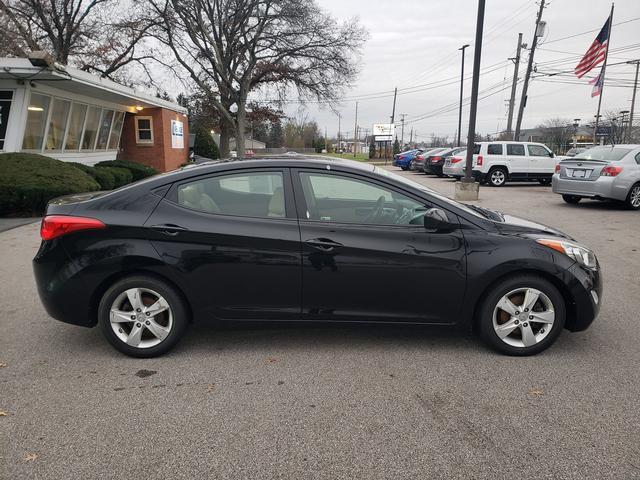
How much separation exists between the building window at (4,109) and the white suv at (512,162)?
1626 cm

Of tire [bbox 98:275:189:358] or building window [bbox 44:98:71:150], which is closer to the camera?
tire [bbox 98:275:189:358]

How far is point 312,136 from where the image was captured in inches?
4208

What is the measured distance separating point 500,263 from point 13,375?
362 cm

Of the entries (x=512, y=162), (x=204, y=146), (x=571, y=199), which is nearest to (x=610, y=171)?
(x=571, y=199)

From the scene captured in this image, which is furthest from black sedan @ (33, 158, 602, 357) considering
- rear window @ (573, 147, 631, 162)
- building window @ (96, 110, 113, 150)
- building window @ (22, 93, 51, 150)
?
building window @ (96, 110, 113, 150)

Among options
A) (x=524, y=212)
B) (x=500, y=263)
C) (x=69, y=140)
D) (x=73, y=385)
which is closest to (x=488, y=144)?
(x=524, y=212)

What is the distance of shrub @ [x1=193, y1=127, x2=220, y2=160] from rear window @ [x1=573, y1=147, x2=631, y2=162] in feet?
120

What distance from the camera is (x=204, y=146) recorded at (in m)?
44.8

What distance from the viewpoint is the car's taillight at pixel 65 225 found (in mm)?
3613

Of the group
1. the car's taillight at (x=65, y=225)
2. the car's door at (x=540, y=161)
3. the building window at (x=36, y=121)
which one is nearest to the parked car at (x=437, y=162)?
the car's door at (x=540, y=161)

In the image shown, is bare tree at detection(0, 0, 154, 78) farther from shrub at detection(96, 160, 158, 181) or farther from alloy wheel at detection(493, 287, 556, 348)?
alloy wheel at detection(493, 287, 556, 348)

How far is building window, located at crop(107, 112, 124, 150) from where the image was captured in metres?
20.4

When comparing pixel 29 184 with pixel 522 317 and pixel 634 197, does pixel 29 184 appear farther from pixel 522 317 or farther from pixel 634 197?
pixel 634 197

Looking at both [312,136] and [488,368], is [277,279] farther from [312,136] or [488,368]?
[312,136]
